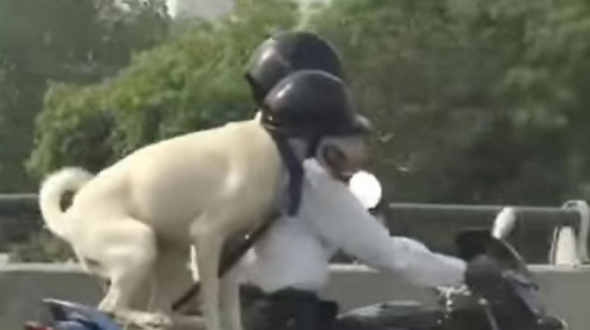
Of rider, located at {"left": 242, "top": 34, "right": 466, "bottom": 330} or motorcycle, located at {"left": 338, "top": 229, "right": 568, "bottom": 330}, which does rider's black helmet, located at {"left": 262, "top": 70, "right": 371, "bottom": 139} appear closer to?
rider, located at {"left": 242, "top": 34, "right": 466, "bottom": 330}

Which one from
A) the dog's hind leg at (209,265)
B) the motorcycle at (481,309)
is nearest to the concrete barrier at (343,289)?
the motorcycle at (481,309)

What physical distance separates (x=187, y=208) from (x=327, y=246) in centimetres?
41

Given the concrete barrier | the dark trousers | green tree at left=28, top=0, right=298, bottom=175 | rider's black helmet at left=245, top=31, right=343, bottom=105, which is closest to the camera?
the dark trousers

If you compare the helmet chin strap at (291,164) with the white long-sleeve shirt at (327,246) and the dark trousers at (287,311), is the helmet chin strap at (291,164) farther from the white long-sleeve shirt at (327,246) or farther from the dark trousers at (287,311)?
the dark trousers at (287,311)

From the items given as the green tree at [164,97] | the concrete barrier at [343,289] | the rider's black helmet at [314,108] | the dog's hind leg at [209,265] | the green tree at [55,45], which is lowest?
the green tree at [55,45]

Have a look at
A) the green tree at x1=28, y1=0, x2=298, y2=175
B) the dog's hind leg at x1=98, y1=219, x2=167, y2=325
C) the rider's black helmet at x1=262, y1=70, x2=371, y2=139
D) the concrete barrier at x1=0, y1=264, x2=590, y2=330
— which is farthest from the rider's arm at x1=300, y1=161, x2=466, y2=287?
the green tree at x1=28, y1=0, x2=298, y2=175

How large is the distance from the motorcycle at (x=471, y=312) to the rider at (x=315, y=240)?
0.24 feet

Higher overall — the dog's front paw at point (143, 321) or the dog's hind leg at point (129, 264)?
the dog's hind leg at point (129, 264)

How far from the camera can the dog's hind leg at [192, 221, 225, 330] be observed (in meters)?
5.70

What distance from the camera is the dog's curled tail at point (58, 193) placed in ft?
19.7

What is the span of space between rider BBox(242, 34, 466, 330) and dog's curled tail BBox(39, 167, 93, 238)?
612 mm

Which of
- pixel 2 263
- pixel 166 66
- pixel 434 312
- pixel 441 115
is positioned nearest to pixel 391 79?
pixel 441 115

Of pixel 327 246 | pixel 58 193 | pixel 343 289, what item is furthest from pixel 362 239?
pixel 343 289

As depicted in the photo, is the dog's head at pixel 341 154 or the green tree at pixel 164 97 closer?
the dog's head at pixel 341 154
